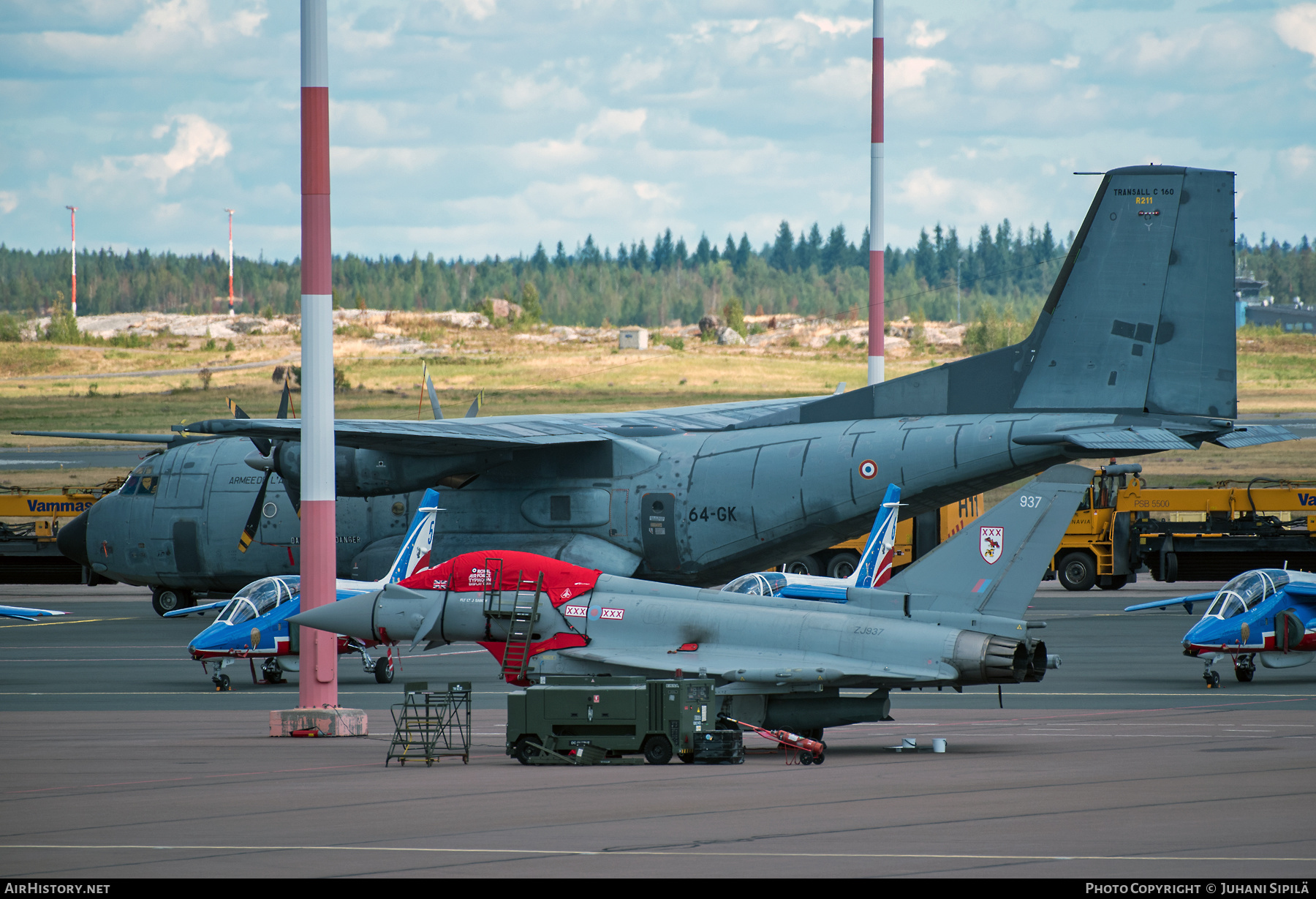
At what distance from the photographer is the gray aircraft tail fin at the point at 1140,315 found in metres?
26.1

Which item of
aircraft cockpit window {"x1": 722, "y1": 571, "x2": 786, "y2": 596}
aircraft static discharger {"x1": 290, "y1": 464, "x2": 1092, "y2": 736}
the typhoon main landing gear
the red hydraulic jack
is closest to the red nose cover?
aircraft static discharger {"x1": 290, "y1": 464, "x2": 1092, "y2": 736}

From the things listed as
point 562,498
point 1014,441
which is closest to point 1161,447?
point 1014,441

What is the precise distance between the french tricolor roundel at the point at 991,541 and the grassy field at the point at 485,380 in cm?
5562

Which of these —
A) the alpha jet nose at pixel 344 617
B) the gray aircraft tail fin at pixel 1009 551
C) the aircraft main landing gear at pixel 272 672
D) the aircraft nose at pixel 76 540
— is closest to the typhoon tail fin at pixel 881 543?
the gray aircraft tail fin at pixel 1009 551

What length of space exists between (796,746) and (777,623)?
210cm

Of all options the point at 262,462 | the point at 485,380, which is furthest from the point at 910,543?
the point at 485,380

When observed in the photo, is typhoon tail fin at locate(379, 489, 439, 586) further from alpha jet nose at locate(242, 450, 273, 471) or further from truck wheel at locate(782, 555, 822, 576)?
truck wheel at locate(782, 555, 822, 576)

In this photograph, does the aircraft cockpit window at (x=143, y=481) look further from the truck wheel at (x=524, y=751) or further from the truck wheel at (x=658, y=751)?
the truck wheel at (x=658, y=751)

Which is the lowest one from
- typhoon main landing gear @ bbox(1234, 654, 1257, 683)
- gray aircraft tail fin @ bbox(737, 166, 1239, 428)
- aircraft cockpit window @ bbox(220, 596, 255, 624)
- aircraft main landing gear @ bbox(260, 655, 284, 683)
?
aircraft main landing gear @ bbox(260, 655, 284, 683)

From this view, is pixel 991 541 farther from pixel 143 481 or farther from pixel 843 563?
pixel 843 563

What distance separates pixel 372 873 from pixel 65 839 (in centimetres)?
308

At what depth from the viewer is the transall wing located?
17.6 metres

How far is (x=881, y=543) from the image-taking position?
26.7 metres

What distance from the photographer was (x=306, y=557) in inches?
782
